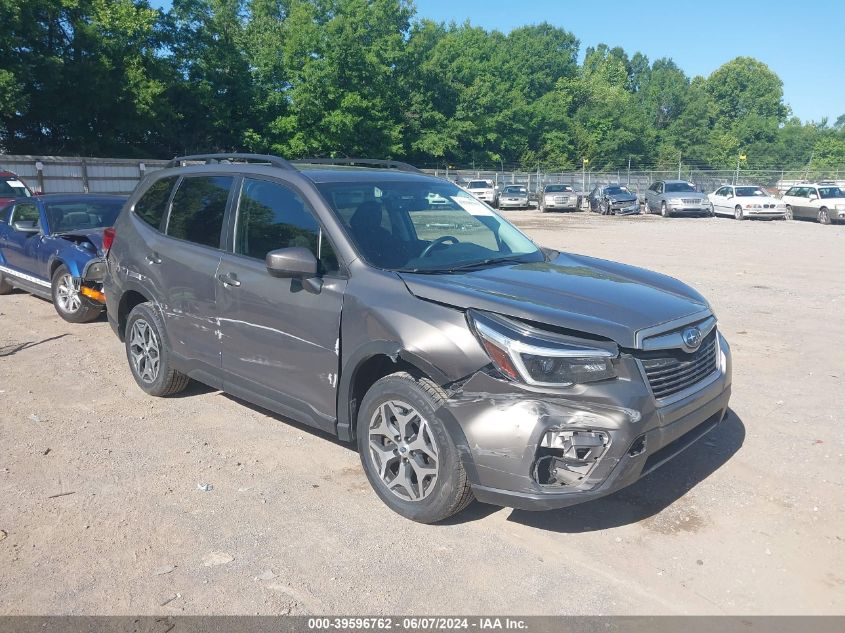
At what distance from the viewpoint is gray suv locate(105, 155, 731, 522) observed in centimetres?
353

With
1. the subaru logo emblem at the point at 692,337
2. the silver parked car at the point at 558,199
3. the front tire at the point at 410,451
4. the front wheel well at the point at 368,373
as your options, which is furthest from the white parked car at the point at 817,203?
the front tire at the point at 410,451

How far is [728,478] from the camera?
14.8ft

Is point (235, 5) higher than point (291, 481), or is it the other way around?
point (235, 5)

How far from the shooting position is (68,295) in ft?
28.8

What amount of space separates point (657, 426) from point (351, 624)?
1.71 meters

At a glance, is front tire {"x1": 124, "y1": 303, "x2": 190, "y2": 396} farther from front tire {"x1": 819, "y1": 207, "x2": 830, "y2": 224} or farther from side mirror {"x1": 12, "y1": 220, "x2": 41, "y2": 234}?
front tire {"x1": 819, "y1": 207, "x2": 830, "y2": 224}

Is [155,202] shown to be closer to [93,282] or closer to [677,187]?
[93,282]

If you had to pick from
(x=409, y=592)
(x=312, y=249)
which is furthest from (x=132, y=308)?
(x=409, y=592)

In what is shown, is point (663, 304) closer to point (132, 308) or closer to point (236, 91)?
point (132, 308)

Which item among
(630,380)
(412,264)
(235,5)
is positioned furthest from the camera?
(235,5)

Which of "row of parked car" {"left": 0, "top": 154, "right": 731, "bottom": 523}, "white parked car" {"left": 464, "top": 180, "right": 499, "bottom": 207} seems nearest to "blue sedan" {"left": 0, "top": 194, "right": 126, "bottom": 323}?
"row of parked car" {"left": 0, "top": 154, "right": 731, "bottom": 523}

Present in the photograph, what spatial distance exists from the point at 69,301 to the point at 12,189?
8.09 meters

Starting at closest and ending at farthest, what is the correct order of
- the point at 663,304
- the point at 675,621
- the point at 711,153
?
the point at 675,621 → the point at 663,304 → the point at 711,153

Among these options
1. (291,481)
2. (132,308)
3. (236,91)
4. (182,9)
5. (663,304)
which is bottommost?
(291,481)
